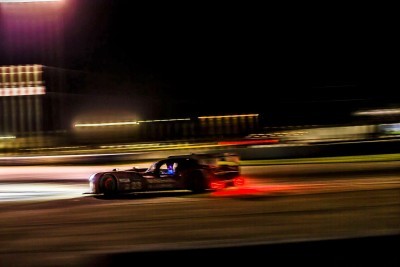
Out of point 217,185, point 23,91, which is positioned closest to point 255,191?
point 217,185

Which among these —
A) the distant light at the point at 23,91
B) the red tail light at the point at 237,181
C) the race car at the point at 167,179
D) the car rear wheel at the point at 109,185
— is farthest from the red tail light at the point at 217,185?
the distant light at the point at 23,91

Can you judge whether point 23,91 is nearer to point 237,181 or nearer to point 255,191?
point 237,181

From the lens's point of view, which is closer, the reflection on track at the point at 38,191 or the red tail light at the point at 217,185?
the red tail light at the point at 217,185

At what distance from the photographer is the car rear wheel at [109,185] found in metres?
15.1

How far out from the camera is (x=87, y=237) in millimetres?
8656

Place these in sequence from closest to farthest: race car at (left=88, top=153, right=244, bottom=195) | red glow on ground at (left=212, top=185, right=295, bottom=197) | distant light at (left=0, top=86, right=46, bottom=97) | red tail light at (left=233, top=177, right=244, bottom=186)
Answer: red glow on ground at (left=212, top=185, right=295, bottom=197) < race car at (left=88, top=153, right=244, bottom=195) < red tail light at (left=233, top=177, right=244, bottom=186) < distant light at (left=0, top=86, right=46, bottom=97)

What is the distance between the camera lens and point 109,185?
15070mm

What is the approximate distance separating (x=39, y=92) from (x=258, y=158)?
2432 cm

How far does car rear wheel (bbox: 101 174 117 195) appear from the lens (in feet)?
49.4

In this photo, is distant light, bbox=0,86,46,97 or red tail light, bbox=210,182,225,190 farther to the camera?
distant light, bbox=0,86,46,97

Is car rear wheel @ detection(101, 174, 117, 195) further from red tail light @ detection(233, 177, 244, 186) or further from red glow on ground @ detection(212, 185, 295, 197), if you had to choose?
red tail light @ detection(233, 177, 244, 186)

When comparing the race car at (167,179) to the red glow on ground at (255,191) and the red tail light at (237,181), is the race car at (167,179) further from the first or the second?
the red tail light at (237,181)

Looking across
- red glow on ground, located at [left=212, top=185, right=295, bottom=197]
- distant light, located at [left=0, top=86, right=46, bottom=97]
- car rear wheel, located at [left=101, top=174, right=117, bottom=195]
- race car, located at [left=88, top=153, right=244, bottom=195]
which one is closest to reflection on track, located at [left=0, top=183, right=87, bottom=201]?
car rear wheel, located at [left=101, top=174, right=117, bottom=195]

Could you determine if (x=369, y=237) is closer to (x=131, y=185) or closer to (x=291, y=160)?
(x=131, y=185)
